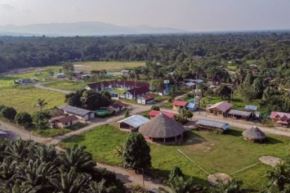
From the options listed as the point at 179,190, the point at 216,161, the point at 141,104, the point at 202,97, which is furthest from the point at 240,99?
the point at 179,190

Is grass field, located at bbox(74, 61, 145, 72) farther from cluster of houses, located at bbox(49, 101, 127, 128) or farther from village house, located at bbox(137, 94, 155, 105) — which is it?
cluster of houses, located at bbox(49, 101, 127, 128)

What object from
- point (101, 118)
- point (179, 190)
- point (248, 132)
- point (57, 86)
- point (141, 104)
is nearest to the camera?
point (179, 190)

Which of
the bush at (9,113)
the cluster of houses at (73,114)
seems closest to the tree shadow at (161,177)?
the cluster of houses at (73,114)

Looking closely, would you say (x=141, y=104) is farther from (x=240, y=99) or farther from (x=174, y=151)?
(x=174, y=151)

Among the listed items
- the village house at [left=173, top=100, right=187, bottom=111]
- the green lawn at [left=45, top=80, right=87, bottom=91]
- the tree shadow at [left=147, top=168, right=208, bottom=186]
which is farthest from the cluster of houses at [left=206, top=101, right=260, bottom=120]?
the green lawn at [left=45, top=80, right=87, bottom=91]

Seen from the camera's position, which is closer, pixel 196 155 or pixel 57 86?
pixel 196 155

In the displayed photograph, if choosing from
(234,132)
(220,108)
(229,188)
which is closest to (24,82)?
(220,108)
